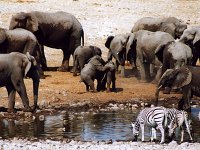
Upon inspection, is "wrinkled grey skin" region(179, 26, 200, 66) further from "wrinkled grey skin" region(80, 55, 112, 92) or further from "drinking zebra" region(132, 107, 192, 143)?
"drinking zebra" region(132, 107, 192, 143)

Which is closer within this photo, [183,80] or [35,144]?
[35,144]

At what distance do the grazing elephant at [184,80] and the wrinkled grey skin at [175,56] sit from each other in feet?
11.1

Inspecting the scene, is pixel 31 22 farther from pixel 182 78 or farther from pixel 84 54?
pixel 182 78

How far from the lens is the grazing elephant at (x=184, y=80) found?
18688 millimetres

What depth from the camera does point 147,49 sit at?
25.2m

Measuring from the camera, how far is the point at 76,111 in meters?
19.4

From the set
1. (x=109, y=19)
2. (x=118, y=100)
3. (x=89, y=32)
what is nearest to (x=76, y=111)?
(x=118, y=100)

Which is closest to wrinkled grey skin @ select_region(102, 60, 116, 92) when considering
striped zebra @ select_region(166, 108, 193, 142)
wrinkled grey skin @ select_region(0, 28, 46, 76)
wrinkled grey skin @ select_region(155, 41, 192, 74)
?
wrinkled grey skin @ select_region(155, 41, 192, 74)

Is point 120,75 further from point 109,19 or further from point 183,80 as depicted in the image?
point 109,19

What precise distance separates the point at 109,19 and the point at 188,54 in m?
16.6

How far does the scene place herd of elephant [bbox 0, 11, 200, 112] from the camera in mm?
18703

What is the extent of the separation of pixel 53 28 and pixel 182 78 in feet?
32.3

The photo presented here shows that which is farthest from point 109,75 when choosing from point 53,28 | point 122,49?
point 53,28

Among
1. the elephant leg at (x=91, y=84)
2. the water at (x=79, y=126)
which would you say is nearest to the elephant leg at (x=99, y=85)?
the elephant leg at (x=91, y=84)
